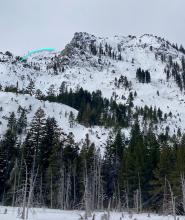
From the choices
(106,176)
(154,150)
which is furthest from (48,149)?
(154,150)

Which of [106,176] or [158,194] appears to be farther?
[106,176]

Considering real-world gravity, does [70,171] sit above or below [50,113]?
below

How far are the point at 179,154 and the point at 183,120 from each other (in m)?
104

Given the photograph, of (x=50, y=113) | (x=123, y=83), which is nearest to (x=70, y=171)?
(x=50, y=113)

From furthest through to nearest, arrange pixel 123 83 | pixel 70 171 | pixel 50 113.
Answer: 1. pixel 123 83
2. pixel 50 113
3. pixel 70 171

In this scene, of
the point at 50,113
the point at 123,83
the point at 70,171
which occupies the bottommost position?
the point at 70,171

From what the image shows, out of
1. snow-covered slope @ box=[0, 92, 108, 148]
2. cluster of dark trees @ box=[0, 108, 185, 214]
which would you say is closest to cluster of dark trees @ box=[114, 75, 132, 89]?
snow-covered slope @ box=[0, 92, 108, 148]

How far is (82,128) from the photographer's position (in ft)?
389

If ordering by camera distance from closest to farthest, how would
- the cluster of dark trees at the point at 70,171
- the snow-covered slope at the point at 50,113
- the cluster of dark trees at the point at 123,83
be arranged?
1. the cluster of dark trees at the point at 70,171
2. the snow-covered slope at the point at 50,113
3. the cluster of dark trees at the point at 123,83

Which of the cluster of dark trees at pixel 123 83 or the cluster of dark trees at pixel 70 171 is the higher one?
the cluster of dark trees at pixel 123 83

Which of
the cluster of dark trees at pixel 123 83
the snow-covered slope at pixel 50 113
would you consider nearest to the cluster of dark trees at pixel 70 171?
the snow-covered slope at pixel 50 113

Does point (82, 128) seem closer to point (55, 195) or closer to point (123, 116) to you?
point (123, 116)

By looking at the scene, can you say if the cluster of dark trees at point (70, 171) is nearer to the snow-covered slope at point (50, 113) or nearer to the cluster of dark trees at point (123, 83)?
the snow-covered slope at point (50, 113)

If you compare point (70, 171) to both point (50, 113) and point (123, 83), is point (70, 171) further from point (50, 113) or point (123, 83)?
point (123, 83)
